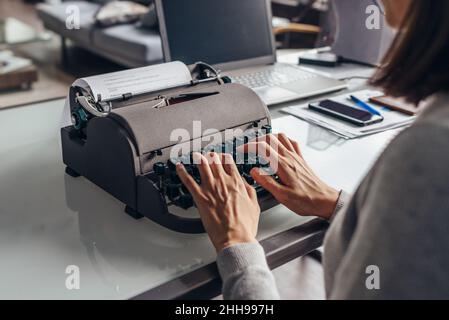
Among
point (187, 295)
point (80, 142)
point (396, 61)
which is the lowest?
point (187, 295)

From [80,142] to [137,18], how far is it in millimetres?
2976

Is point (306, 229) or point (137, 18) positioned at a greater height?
point (137, 18)

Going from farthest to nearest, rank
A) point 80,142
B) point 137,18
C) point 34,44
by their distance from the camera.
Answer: point 34,44 → point 137,18 → point 80,142

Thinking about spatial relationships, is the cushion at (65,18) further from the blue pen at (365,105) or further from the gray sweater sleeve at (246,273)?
the gray sweater sleeve at (246,273)

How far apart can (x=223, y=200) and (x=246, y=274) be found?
0.51 feet

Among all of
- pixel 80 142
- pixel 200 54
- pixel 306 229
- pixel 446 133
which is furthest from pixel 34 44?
pixel 446 133

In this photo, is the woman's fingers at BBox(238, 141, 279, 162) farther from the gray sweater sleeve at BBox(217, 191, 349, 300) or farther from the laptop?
the laptop

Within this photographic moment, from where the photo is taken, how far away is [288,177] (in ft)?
3.19

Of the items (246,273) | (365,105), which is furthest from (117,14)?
(246,273)

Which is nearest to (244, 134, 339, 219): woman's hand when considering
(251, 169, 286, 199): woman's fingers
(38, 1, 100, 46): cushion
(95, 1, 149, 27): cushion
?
(251, 169, 286, 199): woman's fingers

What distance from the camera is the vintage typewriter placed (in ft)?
2.99

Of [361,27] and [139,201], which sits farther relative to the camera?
[361,27]

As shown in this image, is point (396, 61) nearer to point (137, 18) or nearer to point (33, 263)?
point (33, 263)

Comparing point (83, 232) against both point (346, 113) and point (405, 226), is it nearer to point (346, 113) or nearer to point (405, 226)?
point (405, 226)
